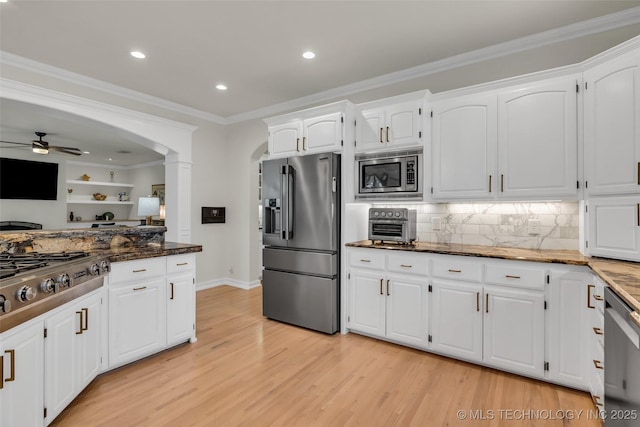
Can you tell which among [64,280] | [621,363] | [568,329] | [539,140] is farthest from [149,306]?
[539,140]

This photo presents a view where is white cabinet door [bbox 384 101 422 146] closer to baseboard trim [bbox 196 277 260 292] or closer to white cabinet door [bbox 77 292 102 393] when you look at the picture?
white cabinet door [bbox 77 292 102 393]

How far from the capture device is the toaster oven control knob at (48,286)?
1656 millimetres

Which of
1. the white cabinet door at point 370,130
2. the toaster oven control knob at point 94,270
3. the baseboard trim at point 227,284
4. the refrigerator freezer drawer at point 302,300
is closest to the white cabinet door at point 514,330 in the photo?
the refrigerator freezer drawer at point 302,300

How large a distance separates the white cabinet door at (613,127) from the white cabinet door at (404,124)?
1.24 meters

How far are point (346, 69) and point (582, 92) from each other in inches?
83.1

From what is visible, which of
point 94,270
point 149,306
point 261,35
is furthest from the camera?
point 261,35

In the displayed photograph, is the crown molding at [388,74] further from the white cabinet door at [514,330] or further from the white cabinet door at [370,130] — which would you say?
the white cabinet door at [514,330]

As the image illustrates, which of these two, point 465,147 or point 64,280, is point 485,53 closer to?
point 465,147

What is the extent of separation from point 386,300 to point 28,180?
296 inches

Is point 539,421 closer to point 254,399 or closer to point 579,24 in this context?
point 254,399

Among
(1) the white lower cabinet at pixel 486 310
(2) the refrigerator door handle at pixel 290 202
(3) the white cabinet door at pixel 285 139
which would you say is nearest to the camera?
(1) the white lower cabinet at pixel 486 310

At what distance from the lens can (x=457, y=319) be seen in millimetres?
2646

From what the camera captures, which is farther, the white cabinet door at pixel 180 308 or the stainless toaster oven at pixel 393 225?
the stainless toaster oven at pixel 393 225

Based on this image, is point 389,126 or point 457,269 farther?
point 389,126
